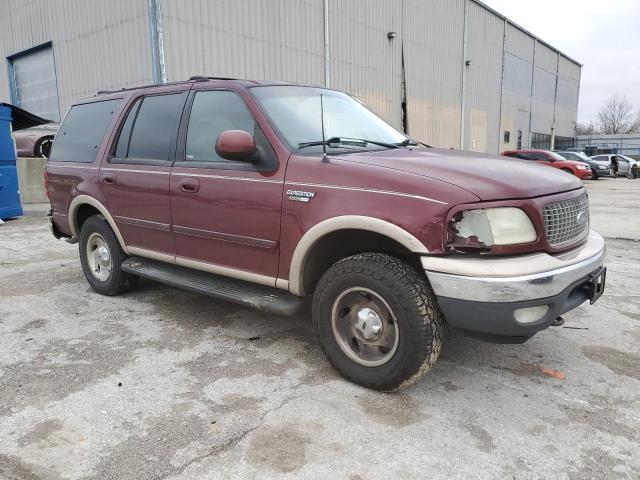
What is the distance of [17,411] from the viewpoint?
8.96ft

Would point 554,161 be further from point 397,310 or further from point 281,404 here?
point 281,404

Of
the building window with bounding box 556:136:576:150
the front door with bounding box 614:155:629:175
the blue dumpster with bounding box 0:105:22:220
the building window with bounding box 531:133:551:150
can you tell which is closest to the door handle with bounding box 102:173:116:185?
the blue dumpster with bounding box 0:105:22:220

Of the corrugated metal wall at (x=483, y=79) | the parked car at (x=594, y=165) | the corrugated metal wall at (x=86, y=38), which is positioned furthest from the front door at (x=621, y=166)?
the corrugated metal wall at (x=86, y=38)

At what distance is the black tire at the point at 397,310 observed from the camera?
2660 mm

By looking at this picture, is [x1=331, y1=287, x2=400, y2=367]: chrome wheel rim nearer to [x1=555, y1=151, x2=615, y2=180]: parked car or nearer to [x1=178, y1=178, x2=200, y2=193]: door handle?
[x1=178, y1=178, x2=200, y2=193]: door handle

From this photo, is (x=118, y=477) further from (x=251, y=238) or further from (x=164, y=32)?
(x=164, y=32)

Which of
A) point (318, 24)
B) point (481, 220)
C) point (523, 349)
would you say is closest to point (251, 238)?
point (481, 220)

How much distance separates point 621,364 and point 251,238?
263cm

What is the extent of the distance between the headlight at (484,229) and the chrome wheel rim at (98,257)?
346 cm

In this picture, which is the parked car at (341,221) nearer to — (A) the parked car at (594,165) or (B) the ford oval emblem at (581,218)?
(B) the ford oval emblem at (581,218)

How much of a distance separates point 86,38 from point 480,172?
15.2 metres

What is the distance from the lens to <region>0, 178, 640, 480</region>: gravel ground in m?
2.29

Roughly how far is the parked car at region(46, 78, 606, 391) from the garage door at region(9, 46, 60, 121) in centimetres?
1469

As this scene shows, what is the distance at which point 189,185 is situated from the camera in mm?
3689
